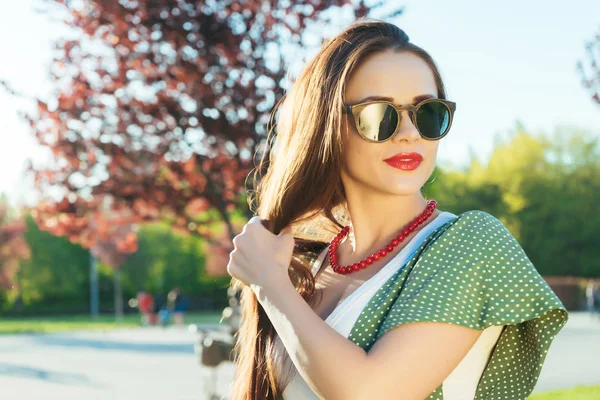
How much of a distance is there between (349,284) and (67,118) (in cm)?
611

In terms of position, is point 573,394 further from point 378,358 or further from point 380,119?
point 378,358

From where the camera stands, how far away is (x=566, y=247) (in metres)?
46.3

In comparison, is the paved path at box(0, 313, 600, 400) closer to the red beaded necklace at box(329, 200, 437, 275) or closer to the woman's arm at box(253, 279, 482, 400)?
the red beaded necklace at box(329, 200, 437, 275)

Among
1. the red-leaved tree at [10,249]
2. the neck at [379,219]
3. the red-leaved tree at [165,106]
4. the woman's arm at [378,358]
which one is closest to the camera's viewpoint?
the woman's arm at [378,358]

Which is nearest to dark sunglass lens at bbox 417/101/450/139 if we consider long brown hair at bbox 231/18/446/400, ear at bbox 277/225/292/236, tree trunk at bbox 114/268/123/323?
long brown hair at bbox 231/18/446/400

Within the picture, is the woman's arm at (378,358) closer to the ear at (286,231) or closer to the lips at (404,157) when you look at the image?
the ear at (286,231)

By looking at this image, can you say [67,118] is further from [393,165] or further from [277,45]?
[393,165]

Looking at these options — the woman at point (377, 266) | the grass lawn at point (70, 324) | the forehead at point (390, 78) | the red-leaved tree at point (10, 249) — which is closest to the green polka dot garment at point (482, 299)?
the woman at point (377, 266)

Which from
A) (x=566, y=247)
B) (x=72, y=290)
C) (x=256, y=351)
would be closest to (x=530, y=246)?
(x=566, y=247)

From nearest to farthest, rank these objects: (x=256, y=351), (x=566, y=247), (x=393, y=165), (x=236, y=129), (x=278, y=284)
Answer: (x=278, y=284), (x=393, y=165), (x=256, y=351), (x=236, y=129), (x=566, y=247)

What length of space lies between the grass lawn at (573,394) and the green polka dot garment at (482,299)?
23.2 feet

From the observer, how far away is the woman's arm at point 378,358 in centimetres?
176

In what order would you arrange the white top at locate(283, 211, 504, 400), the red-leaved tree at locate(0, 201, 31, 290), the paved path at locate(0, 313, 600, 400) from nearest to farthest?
the white top at locate(283, 211, 504, 400)
the paved path at locate(0, 313, 600, 400)
the red-leaved tree at locate(0, 201, 31, 290)

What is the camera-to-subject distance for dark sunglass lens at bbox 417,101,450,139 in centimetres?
211
